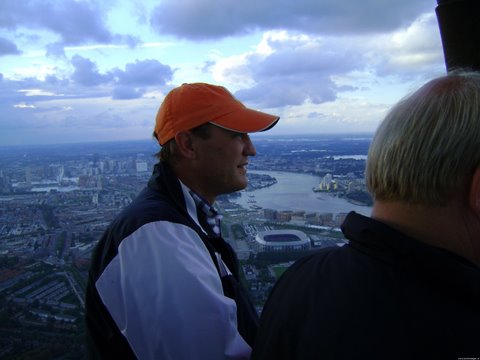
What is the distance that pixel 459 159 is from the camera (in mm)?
786

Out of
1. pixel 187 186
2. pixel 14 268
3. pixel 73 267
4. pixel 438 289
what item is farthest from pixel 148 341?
pixel 14 268

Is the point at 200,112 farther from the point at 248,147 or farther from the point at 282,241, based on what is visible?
the point at 282,241

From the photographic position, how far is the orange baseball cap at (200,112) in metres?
1.65

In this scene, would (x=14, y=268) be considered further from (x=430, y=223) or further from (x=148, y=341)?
(x=430, y=223)

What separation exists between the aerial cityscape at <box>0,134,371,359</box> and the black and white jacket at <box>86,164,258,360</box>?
0.34m

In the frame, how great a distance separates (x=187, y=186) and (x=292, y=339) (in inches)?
36.8

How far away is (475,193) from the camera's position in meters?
0.78

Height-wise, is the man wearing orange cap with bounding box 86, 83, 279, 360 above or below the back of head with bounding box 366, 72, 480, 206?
below

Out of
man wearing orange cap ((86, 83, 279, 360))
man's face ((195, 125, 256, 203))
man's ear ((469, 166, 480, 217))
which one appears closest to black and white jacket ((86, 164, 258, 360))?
man wearing orange cap ((86, 83, 279, 360))

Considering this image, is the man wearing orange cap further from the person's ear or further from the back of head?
the back of head

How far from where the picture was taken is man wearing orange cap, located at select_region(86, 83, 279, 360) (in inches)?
43.8

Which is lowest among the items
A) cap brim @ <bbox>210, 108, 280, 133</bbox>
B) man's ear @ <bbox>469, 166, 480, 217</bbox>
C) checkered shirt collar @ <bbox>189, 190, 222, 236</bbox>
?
checkered shirt collar @ <bbox>189, 190, 222, 236</bbox>

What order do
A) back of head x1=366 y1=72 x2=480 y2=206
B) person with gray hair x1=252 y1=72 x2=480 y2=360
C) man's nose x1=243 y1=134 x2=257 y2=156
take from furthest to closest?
man's nose x1=243 y1=134 x2=257 y2=156 < back of head x1=366 y1=72 x2=480 y2=206 < person with gray hair x1=252 y1=72 x2=480 y2=360

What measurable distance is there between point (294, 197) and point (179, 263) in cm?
574
